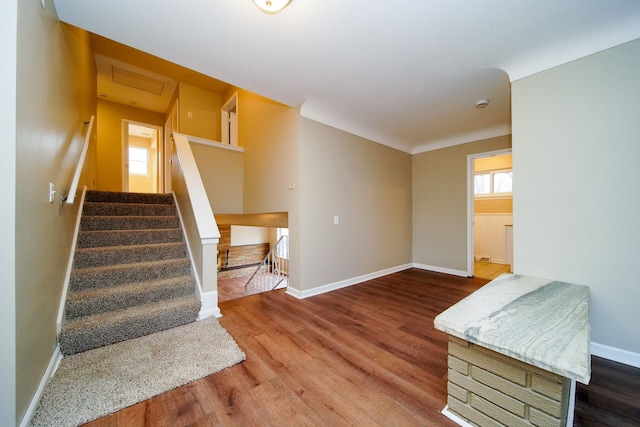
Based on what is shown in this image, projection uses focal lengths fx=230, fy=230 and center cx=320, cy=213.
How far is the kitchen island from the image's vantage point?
0.99 m

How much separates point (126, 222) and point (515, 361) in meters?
4.10

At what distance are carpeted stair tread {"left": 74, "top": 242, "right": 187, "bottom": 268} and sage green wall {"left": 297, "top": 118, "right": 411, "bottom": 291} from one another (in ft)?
5.29

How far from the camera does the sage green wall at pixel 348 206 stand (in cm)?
317

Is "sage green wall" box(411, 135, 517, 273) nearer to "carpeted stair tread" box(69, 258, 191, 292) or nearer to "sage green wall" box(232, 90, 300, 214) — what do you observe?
"sage green wall" box(232, 90, 300, 214)

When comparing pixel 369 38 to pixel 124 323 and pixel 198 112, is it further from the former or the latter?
pixel 198 112

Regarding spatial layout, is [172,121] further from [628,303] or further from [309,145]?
[628,303]

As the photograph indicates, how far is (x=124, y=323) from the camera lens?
2.02 metres

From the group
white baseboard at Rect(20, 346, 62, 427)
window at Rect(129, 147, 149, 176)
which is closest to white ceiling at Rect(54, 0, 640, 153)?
white baseboard at Rect(20, 346, 62, 427)

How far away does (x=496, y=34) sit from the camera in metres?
1.84

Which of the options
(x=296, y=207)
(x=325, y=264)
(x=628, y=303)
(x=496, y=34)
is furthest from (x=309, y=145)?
(x=628, y=303)

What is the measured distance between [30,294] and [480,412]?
253cm

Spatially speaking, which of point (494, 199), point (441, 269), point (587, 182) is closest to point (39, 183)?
point (587, 182)

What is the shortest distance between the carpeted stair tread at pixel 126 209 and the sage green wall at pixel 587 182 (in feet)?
14.8

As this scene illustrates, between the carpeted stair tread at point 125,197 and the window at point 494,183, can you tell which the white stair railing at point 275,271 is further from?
the window at point 494,183
